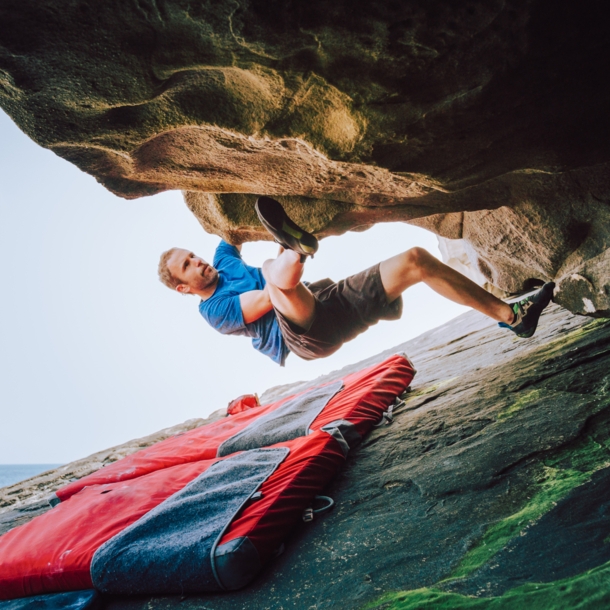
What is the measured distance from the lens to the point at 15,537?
279 cm

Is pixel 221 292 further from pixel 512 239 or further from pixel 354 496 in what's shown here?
pixel 512 239

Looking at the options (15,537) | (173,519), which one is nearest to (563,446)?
(173,519)

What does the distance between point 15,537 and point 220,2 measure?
3.70 m

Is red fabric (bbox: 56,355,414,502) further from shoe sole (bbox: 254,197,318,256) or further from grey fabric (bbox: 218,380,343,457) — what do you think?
shoe sole (bbox: 254,197,318,256)

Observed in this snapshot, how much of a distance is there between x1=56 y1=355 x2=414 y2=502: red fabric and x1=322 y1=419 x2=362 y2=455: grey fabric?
3.8 inches

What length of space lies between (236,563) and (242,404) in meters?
5.09

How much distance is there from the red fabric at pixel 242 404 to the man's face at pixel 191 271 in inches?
125

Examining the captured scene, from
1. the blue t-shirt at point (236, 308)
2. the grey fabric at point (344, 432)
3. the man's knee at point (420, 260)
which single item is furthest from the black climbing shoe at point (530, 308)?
the blue t-shirt at point (236, 308)

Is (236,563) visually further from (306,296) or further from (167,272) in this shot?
(167,272)

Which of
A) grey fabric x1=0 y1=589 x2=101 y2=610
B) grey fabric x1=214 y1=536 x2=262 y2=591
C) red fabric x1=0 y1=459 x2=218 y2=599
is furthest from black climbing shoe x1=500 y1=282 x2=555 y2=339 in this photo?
grey fabric x1=0 y1=589 x2=101 y2=610

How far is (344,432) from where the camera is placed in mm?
2938

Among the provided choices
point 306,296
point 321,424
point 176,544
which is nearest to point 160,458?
point 321,424

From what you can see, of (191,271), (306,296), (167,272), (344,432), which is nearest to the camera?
(344,432)

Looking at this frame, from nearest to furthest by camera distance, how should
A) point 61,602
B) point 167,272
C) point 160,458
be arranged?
point 61,602 → point 167,272 → point 160,458
